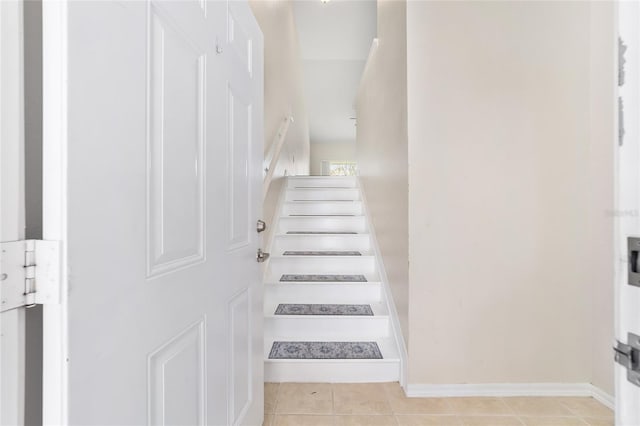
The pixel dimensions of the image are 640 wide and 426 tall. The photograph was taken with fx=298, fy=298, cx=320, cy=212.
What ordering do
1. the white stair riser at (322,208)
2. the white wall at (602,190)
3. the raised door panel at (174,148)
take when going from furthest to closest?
the white stair riser at (322,208)
the white wall at (602,190)
the raised door panel at (174,148)

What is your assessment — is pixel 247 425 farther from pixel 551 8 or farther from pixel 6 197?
pixel 551 8

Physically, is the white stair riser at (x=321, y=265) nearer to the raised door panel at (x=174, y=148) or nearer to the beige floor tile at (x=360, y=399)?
the beige floor tile at (x=360, y=399)

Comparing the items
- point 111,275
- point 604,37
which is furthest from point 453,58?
point 111,275

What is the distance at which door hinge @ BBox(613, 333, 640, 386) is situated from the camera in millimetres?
356

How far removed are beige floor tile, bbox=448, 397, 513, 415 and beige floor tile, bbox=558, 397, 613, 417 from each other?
0.33 metres

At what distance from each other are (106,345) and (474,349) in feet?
5.64

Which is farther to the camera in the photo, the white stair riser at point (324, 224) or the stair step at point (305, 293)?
the white stair riser at point (324, 224)

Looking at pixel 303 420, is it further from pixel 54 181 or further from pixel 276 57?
pixel 276 57

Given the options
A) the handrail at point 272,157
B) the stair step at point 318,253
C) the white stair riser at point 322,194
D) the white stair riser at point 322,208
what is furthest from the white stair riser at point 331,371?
the white stair riser at point 322,194

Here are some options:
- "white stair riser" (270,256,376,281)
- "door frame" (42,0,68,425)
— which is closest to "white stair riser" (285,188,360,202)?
"white stair riser" (270,256,376,281)

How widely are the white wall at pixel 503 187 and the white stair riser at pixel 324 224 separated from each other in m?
1.45

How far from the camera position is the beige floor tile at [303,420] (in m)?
1.40

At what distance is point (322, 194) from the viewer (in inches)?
141

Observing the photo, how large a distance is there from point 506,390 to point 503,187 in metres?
1.10
